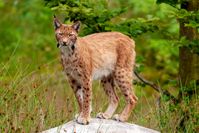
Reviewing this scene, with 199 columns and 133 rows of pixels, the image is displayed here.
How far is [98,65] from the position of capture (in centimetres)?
934

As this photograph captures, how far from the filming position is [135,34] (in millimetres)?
9984

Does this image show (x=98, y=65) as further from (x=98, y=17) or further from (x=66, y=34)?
(x=66, y=34)

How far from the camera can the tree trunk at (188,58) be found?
10.2 metres

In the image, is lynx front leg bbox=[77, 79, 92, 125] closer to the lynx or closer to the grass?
the lynx

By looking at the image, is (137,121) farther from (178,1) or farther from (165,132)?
(178,1)

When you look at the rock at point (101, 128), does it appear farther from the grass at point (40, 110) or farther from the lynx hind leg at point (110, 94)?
the lynx hind leg at point (110, 94)

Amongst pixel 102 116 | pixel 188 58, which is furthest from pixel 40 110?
pixel 188 58

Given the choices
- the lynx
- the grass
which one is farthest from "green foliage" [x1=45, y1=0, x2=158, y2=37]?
the grass

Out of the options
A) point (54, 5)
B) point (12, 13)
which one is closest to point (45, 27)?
point (12, 13)

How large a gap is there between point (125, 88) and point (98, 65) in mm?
397

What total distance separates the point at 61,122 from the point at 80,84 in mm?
595

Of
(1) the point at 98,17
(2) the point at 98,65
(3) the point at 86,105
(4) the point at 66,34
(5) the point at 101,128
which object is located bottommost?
(5) the point at 101,128

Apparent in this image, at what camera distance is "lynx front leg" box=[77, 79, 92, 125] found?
29.3 feet

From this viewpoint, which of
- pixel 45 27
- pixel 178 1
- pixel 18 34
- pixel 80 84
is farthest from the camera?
pixel 45 27
